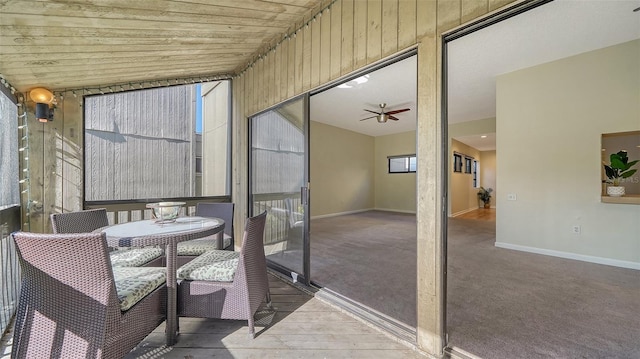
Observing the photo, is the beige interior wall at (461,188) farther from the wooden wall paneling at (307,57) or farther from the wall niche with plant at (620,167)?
the wooden wall paneling at (307,57)

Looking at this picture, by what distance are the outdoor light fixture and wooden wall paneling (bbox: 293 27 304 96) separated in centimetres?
250

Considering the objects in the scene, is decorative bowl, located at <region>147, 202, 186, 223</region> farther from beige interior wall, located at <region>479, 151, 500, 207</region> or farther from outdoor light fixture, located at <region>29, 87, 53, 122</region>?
beige interior wall, located at <region>479, 151, 500, 207</region>

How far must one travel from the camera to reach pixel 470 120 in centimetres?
739

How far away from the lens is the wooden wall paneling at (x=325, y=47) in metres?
2.46

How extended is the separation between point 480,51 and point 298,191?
131 inches

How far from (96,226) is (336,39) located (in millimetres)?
2867

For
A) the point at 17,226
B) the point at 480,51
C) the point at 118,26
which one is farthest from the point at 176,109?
the point at 480,51

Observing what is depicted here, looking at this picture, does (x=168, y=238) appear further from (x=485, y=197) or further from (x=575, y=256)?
(x=485, y=197)

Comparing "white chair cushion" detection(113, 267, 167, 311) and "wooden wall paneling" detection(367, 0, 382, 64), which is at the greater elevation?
"wooden wall paneling" detection(367, 0, 382, 64)

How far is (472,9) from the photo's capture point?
4.92 feet

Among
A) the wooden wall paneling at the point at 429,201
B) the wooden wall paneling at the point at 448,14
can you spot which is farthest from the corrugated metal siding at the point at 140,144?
the wooden wall paneling at the point at 448,14

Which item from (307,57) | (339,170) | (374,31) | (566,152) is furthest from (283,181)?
(339,170)

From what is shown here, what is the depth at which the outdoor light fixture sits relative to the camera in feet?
8.23

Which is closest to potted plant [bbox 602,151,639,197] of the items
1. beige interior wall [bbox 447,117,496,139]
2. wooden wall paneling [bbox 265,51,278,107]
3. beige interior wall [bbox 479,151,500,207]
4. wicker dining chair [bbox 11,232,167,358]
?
beige interior wall [bbox 447,117,496,139]
